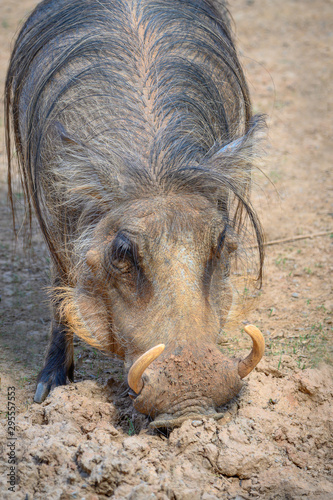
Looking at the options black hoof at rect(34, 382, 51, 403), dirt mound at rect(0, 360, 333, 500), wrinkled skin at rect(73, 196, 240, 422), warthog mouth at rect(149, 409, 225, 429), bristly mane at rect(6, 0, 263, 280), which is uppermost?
bristly mane at rect(6, 0, 263, 280)

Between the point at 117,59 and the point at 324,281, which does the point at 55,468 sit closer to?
the point at 117,59

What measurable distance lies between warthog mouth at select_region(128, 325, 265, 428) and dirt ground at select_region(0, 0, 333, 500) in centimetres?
7

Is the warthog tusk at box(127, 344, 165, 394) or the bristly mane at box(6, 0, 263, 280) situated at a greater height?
the bristly mane at box(6, 0, 263, 280)

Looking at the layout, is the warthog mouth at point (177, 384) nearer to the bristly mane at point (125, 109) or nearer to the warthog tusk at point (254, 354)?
the warthog tusk at point (254, 354)

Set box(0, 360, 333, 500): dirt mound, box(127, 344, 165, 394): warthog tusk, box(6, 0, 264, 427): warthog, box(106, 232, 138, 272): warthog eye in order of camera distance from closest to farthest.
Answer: box(0, 360, 333, 500): dirt mound, box(127, 344, 165, 394): warthog tusk, box(6, 0, 264, 427): warthog, box(106, 232, 138, 272): warthog eye

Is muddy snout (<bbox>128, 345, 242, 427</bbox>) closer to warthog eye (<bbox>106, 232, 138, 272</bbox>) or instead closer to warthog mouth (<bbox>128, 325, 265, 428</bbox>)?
warthog mouth (<bbox>128, 325, 265, 428</bbox>)

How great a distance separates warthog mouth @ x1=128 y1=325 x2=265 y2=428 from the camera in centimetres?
241

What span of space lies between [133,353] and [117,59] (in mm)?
1726

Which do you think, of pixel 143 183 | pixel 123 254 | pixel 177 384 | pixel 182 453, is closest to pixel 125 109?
pixel 143 183

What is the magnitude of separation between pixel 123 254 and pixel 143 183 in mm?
371

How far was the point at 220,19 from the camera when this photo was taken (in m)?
4.18

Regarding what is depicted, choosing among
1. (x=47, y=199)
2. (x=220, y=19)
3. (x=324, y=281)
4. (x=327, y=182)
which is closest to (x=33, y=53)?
(x=47, y=199)

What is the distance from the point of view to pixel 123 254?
277 centimetres

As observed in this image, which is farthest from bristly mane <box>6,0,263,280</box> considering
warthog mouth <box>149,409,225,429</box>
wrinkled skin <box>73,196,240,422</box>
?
warthog mouth <box>149,409,225,429</box>
